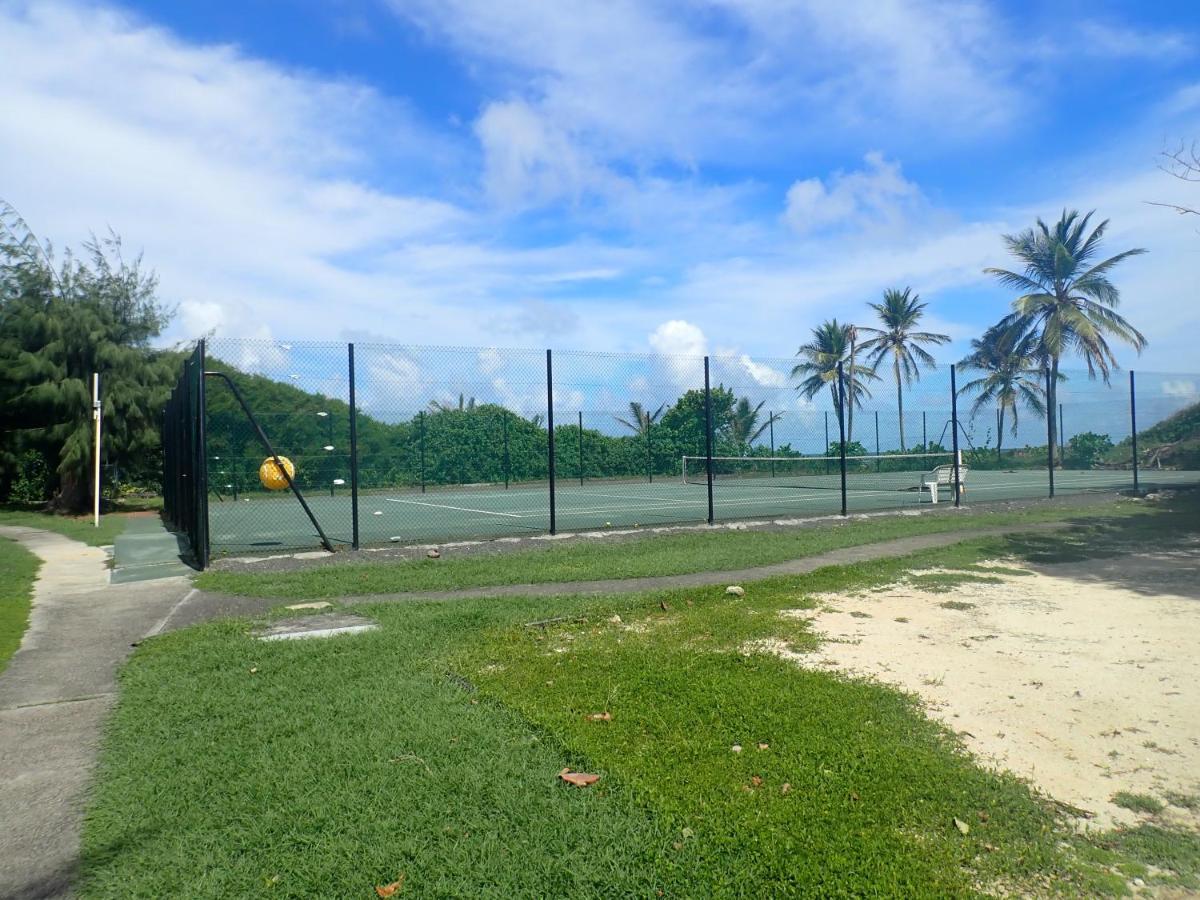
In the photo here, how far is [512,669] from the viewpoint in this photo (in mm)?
4684

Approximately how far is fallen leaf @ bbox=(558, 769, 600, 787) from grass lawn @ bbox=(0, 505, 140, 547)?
11738 mm

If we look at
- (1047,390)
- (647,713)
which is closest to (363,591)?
(647,713)

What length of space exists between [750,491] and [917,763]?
20.0 metres

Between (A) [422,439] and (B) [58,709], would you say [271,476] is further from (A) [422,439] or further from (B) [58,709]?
(B) [58,709]

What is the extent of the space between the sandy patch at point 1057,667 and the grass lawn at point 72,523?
1172 centimetres

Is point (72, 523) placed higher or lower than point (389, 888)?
higher

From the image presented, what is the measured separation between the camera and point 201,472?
8828mm

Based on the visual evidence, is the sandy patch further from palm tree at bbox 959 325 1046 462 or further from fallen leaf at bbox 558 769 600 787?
palm tree at bbox 959 325 1046 462

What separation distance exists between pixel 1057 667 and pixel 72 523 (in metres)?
17.9

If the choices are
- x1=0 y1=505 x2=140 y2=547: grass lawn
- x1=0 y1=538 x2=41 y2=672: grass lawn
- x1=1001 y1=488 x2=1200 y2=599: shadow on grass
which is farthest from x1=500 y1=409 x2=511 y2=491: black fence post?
x1=1001 y1=488 x2=1200 y2=599: shadow on grass

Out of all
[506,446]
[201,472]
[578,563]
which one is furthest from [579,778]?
[506,446]

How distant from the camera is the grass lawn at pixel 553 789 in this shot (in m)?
2.46

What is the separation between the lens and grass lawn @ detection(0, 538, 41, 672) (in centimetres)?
577

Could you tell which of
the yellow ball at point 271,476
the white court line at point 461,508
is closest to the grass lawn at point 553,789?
the yellow ball at point 271,476
